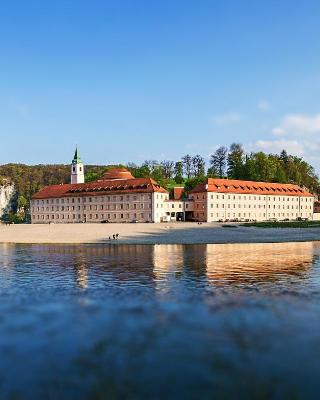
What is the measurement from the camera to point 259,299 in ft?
77.2

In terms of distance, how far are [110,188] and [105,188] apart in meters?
1.74

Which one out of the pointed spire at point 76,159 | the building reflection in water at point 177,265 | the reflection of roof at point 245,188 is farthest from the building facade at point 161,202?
the building reflection in water at point 177,265

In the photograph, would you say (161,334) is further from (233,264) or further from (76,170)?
(76,170)

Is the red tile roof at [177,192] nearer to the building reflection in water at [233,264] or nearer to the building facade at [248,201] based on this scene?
the building facade at [248,201]

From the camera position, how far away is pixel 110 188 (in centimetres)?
12675

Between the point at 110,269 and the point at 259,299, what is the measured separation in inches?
623

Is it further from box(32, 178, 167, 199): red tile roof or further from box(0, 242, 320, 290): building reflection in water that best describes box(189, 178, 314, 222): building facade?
box(0, 242, 320, 290): building reflection in water

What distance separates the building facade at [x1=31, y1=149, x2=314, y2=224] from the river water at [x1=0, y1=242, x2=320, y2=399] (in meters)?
85.5

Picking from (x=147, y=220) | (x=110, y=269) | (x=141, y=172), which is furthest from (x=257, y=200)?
(x=110, y=269)

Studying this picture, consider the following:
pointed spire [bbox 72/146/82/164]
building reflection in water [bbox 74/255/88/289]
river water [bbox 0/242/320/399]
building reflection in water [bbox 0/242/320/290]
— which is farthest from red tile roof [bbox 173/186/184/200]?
river water [bbox 0/242/320/399]

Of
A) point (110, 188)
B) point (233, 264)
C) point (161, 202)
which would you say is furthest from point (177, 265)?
point (110, 188)

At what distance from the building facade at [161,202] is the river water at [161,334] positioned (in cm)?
8552

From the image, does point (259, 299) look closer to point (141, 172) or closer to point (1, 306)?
point (1, 306)

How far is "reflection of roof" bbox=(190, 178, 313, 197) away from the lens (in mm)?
121250
